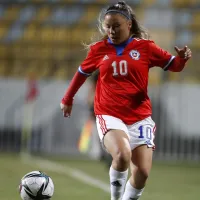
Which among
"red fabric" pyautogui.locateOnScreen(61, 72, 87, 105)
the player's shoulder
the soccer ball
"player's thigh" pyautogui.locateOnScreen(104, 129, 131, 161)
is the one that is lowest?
the soccer ball

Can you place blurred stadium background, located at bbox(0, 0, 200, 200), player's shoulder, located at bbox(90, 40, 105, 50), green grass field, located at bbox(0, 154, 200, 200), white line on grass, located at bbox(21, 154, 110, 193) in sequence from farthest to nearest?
1. blurred stadium background, located at bbox(0, 0, 200, 200)
2. white line on grass, located at bbox(21, 154, 110, 193)
3. green grass field, located at bbox(0, 154, 200, 200)
4. player's shoulder, located at bbox(90, 40, 105, 50)

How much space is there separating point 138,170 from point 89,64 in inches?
44.7

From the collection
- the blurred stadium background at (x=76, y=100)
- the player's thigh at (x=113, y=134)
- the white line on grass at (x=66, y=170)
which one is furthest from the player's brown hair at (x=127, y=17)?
the blurred stadium background at (x=76, y=100)

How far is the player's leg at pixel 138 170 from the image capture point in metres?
6.37

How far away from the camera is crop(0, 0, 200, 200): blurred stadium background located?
45.0 feet

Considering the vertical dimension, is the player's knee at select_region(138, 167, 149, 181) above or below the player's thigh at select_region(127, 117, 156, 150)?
below

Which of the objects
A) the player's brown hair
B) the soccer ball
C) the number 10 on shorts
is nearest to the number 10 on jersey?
the player's brown hair

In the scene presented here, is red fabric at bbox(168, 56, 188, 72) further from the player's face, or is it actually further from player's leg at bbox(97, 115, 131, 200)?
player's leg at bbox(97, 115, 131, 200)

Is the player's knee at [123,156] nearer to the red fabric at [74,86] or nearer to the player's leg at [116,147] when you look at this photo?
the player's leg at [116,147]

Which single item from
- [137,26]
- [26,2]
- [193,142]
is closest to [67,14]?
[26,2]

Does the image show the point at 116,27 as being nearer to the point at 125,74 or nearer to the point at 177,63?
the point at 125,74

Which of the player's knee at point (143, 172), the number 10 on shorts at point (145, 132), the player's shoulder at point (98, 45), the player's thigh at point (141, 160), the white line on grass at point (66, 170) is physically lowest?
the white line on grass at point (66, 170)

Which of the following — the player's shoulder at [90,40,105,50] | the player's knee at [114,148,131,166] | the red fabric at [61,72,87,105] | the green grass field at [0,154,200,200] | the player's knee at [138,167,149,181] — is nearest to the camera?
the player's knee at [114,148,131,166]

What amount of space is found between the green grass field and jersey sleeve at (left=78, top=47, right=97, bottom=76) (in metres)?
2.15
